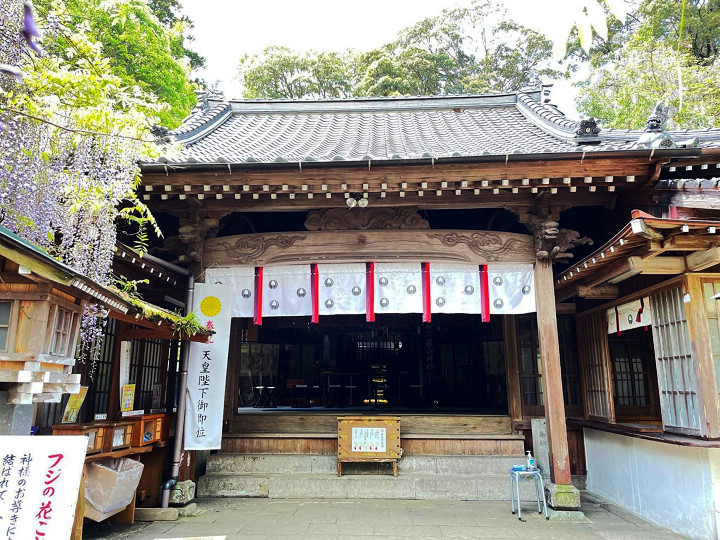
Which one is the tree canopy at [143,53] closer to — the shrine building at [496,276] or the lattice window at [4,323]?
the shrine building at [496,276]

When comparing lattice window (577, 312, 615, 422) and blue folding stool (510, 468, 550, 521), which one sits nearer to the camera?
blue folding stool (510, 468, 550, 521)

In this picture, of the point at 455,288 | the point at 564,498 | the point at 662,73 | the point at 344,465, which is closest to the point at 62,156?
the point at 455,288

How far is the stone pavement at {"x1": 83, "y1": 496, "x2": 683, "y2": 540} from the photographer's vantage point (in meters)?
5.87

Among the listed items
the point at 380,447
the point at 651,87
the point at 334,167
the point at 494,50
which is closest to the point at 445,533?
the point at 380,447

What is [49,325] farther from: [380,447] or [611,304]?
[611,304]

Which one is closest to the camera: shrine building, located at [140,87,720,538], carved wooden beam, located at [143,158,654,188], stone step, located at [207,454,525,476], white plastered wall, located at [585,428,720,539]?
white plastered wall, located at [585,428,720,539]

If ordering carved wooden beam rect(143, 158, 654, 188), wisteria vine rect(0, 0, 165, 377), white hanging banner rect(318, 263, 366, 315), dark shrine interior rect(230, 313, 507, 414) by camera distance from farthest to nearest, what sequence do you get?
dark shrine interior rect(230, 313, 507, 414) < white hanging banner rect(318, 263, 366, 315) < carved wooden beam rect(143, 158, 654, 188) < wisteria vine rect(0, 0, 165, 377)

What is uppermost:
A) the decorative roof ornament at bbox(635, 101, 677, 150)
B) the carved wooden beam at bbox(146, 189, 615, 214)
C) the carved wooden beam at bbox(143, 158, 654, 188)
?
the decorative roof ornament at bbox(635, 101, 677, 150)

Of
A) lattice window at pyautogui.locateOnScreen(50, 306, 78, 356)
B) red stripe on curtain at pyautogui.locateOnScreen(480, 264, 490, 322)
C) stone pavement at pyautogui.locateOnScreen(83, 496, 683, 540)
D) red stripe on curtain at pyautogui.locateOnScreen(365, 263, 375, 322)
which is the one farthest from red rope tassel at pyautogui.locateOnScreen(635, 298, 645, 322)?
lattice window at pyautogui.locateOnScreen(50, 306, 78, 356)

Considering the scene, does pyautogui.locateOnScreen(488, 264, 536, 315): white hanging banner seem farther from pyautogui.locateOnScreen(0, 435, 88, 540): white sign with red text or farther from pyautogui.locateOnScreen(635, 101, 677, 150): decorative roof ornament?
pyautogui.locateOnScreen(0, 435, 88, 540): white sign with red text

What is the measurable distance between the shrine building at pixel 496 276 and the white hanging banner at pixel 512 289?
3cm

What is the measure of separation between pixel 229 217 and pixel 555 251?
5.46 m

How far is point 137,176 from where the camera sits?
6.08 meters

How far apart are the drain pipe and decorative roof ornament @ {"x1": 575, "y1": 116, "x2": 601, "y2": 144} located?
242 inches
